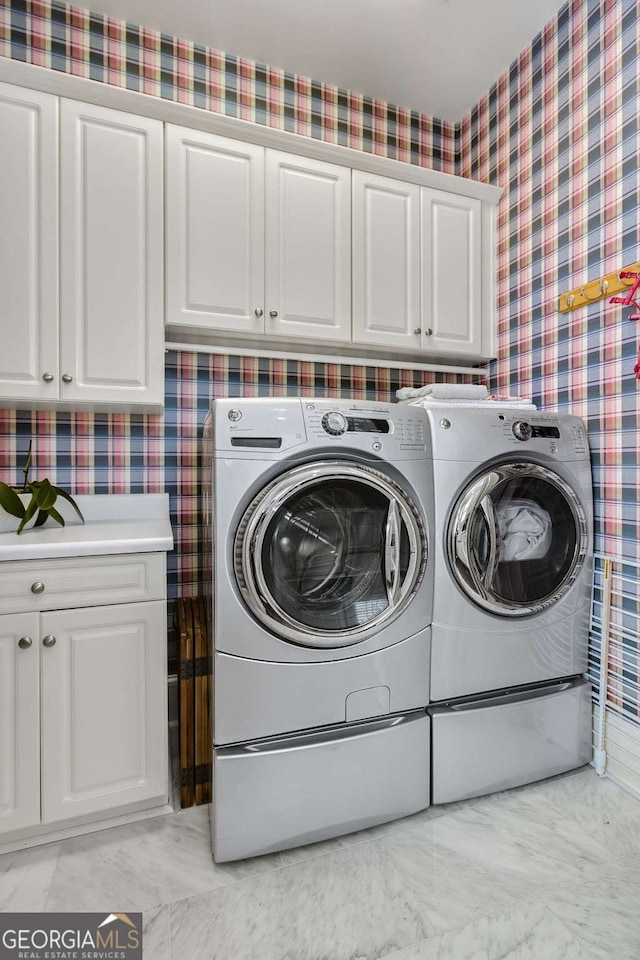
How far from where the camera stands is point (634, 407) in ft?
5.87

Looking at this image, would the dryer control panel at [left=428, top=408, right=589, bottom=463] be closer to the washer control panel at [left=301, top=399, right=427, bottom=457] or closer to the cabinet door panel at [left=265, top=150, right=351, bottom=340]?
the washer control panel at [left=301, top=399, right=427, bottom=457]

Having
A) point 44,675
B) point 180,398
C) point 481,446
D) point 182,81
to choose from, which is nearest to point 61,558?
point 44,675

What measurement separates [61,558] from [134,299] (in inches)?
37.0

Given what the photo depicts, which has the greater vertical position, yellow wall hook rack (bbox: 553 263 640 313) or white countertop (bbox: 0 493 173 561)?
yellow wall hook rack (bbox: 553 263 640 313)

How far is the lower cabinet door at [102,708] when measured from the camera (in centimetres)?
150

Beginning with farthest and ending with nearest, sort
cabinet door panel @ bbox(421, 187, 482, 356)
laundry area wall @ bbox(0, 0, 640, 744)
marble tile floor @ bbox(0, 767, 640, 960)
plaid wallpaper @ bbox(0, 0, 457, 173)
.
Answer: cabinet door panel @ bbox(421, 187, 482, 356)
plaid wallpaper @ bbox(0, 0, 457, 173)
laundry area wall @ bbox(0, 0, 640, 744)
marble tile floor @ bbox(0, 767, 640, 960)

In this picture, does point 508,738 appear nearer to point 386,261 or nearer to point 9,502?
point 9,502

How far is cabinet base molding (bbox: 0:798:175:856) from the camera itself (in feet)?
4.87

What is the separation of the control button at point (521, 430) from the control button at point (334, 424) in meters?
0.63

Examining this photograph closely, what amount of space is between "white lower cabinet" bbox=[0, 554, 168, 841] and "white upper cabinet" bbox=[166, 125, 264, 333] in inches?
41.6

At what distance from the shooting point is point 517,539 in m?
1.77

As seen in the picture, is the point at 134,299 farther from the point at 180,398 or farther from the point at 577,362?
the point at 577,362

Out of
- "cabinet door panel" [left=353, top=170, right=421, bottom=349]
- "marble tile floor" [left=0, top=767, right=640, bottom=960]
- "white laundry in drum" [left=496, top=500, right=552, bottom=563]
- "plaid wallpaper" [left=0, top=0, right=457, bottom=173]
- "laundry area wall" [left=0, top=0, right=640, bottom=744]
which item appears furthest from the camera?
"cabinet door panel" [left=353, top=170, right=421, bottom=349]

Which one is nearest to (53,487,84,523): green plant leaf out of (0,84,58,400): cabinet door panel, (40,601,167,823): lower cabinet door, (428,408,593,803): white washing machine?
(0,84,58,400): cabinet door panel
